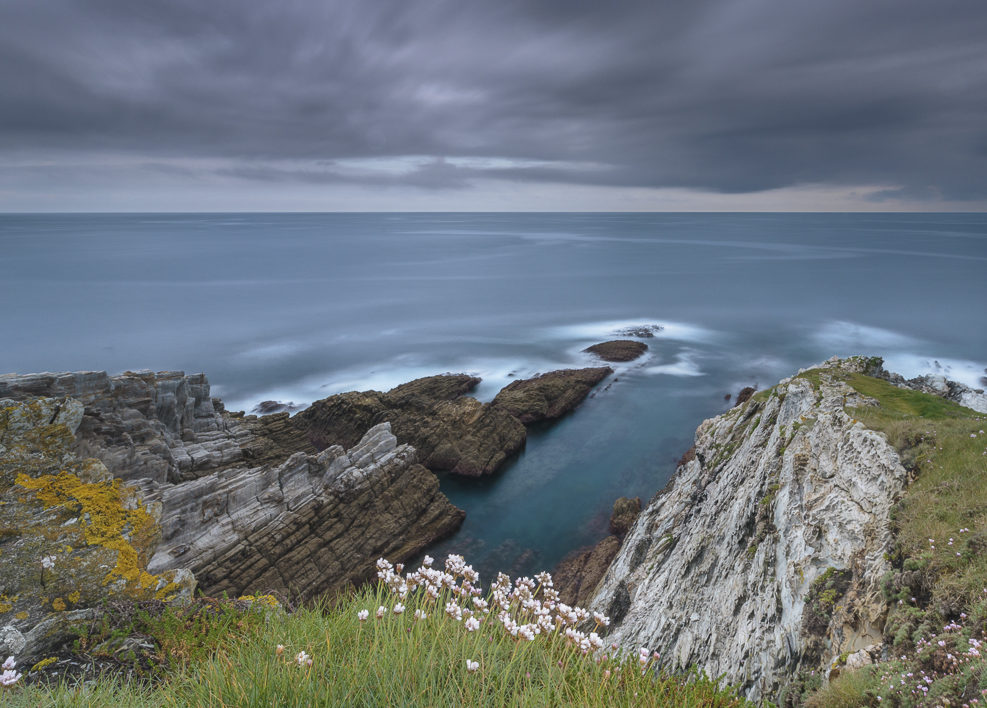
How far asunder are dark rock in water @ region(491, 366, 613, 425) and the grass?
28.4m

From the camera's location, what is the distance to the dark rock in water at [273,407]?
119 feet

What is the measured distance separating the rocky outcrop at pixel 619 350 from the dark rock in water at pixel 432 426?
1952cm

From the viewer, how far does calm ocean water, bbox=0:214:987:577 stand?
1123 inches

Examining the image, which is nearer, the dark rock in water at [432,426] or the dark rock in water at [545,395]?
the dark rock in water at [432,426]

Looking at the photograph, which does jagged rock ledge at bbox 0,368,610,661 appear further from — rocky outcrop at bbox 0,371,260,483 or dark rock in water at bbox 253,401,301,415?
dark rock in water at bbox 253,401,301,415

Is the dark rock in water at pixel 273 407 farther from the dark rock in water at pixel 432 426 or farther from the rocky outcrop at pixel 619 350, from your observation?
the rocky outcrop at pixel 619 350

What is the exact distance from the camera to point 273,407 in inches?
1452

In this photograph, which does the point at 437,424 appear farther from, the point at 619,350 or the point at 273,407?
the point at 619,350

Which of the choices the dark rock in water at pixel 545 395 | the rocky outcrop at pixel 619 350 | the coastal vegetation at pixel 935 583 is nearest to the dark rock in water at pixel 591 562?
the coastal vegetation at pixel 935 583

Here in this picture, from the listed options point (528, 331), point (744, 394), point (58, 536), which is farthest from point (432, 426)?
point (528, 331)

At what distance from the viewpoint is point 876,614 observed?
6.38 meters

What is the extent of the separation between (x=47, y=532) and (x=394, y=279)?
329 ft

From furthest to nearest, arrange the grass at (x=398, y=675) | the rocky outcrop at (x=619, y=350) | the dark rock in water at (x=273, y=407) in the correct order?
1. the rocky outcrop at (x=619, y=350)
2. the dark rock in water at (x=273, y=407)
3. the grass at (x=398, y=675)

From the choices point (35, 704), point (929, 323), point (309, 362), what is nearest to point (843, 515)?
point (35, 704)
